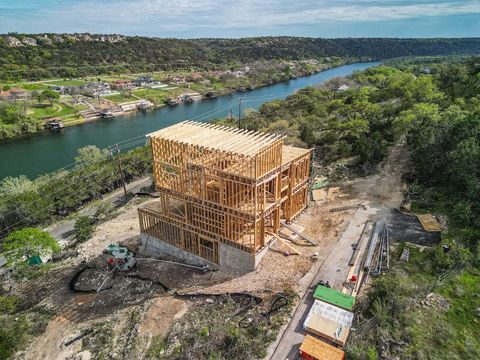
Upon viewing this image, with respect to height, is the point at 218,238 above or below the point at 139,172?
above

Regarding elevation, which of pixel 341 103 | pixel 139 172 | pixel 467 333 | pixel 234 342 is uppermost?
pixel 341 103

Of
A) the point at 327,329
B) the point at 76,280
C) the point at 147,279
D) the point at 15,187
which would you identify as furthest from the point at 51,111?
the point at 327,329

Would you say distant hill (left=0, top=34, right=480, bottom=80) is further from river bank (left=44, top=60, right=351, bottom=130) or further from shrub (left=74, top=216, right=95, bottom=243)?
shrub (left=74, top=216, right=95, bottom=243)

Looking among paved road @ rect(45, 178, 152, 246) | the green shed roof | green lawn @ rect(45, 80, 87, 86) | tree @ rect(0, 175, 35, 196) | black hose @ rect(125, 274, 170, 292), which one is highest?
green lawn @ rect(45, 80, 87, 86)

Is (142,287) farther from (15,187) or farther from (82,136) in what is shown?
(82,136)

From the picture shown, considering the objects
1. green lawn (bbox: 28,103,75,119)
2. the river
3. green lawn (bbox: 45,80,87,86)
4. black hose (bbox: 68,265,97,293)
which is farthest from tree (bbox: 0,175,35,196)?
green lawn (bbox: 45,80,87,86)

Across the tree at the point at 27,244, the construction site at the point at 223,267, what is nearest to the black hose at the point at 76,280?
the construction site at the point at 223,267

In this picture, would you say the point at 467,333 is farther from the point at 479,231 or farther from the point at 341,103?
the point at 341,103

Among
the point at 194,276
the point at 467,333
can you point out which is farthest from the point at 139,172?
the point at 467,333
